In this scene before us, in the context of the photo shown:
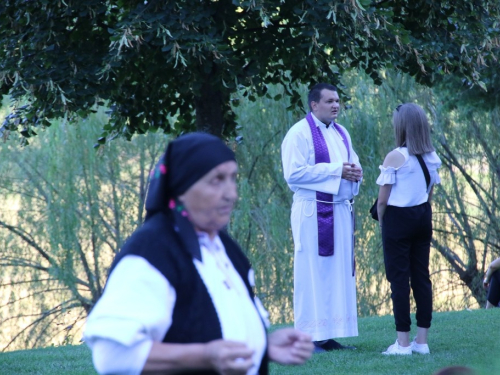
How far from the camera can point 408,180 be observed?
25.1ft

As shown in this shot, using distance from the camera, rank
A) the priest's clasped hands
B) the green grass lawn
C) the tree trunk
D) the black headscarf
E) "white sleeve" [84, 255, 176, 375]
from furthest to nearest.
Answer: the tree trunk
the priest's clasped hands
the green grass lawn
the black headscarf
"white sleeve" [84, 255, 176, 375]

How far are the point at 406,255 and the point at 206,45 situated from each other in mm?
2679

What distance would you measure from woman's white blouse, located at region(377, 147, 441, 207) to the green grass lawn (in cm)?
141

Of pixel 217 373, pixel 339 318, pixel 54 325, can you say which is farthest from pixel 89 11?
pixel 54 325

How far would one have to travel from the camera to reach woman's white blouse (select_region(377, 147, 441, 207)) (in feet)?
25.0

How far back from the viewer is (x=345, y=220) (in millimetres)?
8508

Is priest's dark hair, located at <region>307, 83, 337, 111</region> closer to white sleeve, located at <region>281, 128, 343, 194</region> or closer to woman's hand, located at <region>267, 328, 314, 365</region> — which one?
white sleeve, located at <region>281, 128, 343, 194</region>

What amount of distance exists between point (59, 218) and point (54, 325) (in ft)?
10.3

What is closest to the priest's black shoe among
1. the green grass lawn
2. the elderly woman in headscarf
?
the green grass lawn

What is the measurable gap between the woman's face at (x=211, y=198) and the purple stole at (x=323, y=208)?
5.67 metres

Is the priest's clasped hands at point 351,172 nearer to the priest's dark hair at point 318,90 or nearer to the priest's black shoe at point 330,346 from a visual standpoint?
the priest's dark hair at point 318,90

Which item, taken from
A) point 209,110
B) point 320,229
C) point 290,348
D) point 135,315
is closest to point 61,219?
point 209,110

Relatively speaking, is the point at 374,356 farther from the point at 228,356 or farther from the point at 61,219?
the point at 61,219

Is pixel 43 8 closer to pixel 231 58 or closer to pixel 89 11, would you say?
pixel 89 11
